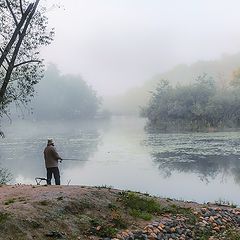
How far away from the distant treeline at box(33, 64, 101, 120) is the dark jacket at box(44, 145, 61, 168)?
110171 mm

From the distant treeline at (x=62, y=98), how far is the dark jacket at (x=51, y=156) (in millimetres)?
110171

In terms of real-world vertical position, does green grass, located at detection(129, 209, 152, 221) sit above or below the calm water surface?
above

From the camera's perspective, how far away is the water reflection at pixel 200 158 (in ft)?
105

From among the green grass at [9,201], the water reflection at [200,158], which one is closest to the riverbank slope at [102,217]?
the green grass at [9,201]

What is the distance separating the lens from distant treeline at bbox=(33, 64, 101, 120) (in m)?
130

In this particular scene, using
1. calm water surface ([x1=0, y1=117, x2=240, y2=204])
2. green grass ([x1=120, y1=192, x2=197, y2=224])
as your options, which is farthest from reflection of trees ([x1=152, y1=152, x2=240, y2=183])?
green grass ([x1=120, y1=192, x2=197, y2=224])

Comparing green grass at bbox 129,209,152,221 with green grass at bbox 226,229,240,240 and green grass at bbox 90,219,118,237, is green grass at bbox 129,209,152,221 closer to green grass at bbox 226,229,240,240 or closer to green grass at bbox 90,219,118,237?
green grass at bbox 90,219,118,237

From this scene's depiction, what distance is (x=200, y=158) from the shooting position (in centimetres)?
3853

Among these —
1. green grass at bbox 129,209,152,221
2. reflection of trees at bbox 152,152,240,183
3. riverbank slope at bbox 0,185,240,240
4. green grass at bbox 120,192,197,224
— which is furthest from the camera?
reflection of trees at bbox 152,152,240,183

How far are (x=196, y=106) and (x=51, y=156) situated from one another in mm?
60965

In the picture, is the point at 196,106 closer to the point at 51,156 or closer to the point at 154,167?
the point at 154,167

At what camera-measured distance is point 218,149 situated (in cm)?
4419

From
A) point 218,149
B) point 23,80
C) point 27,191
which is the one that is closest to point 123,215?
point 27,191

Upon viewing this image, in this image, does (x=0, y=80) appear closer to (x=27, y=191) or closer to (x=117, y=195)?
(x=27, y=191)
